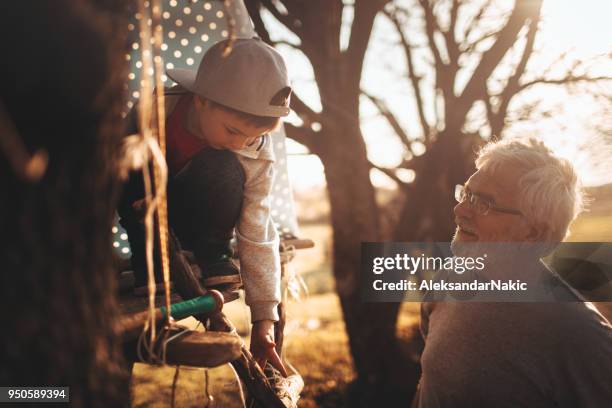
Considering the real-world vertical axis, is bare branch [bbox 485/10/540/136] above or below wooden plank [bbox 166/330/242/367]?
above

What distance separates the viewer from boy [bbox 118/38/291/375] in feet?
4.70

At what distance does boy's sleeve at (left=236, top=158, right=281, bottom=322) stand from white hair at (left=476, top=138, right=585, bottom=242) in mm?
771

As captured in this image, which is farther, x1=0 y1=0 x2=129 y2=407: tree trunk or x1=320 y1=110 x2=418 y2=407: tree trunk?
x1=320 y1=110 x2=418 y2=407: tree trunk

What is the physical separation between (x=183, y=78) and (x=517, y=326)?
1.25 metres

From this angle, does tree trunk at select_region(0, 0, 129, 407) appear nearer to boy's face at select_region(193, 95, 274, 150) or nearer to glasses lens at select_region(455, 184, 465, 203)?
boy's face at select_region(193, 95, 274, 150)

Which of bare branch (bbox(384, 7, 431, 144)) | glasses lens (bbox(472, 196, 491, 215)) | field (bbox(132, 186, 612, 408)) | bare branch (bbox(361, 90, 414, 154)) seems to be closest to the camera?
glasses lens (bbox(472, 196, 491, 215))

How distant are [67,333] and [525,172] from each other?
140 centimetres

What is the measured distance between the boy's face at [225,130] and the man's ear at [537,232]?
2.84ft

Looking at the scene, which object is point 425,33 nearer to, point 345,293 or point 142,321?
point 345,293

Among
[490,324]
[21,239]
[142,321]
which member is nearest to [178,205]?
[142,321]

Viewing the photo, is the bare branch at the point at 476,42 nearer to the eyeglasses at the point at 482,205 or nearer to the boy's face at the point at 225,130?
the eyeglasses at the point at 482,205

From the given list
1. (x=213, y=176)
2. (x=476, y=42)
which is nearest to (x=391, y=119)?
(x=476, y=42)

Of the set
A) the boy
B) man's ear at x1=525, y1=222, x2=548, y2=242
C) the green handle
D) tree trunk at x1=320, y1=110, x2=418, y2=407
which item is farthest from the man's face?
tree trunk at x1=320, y1=110, x2=418, y2=407

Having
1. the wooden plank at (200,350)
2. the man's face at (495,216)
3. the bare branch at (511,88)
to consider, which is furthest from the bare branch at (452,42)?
the wooden plank at (200,350)
